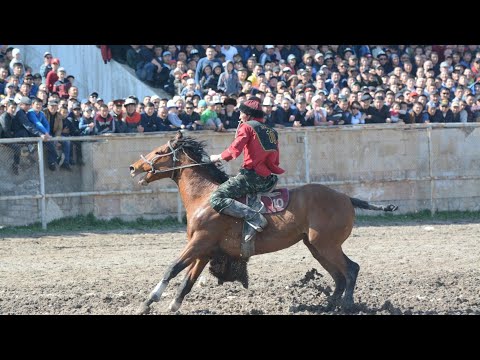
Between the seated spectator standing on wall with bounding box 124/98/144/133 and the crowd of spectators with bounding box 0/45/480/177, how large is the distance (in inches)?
0.8

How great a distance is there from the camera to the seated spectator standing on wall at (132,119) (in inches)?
631

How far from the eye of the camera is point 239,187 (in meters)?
9.59

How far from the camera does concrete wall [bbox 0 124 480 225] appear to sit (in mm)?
15617

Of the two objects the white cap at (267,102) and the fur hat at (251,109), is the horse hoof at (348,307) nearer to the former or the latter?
the fur hat at (251,109)

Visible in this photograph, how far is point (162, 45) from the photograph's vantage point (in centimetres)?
1942

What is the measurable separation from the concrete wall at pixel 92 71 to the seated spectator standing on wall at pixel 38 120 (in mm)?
4171

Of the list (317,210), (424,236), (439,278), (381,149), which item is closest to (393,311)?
(317,210)

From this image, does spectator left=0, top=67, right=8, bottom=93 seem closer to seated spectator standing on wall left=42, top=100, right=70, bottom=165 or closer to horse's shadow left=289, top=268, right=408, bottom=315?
seated spectator standing on wall left=42, top=100, right=70, bottom=165

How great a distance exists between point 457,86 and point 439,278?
10.0 m

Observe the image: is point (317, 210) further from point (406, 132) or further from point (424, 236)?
point (406, 132)

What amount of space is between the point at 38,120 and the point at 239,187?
6.85 metres

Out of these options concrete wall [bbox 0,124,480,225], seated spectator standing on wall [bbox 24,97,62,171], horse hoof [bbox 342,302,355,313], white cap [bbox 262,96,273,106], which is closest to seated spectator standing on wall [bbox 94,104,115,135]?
concrete wall [bbox 0,124,480,225]

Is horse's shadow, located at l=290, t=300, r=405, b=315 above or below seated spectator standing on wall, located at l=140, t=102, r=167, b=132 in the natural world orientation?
below

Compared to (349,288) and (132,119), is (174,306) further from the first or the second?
(132,119)
